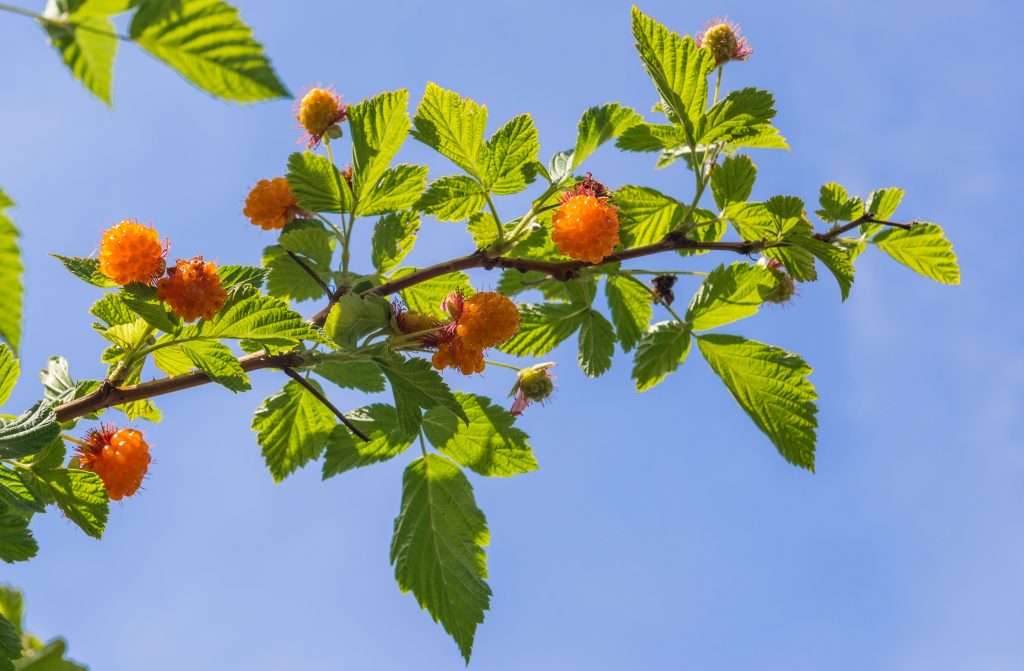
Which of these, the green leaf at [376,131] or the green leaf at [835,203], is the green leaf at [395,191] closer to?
the green leaf at [376,131]

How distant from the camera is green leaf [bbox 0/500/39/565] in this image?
6.91ft

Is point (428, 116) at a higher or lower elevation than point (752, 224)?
lower

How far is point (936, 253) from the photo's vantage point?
117 inches

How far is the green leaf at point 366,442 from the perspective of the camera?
2805 millimetres

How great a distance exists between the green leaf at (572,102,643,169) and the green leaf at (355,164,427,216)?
Result: 0.47 m

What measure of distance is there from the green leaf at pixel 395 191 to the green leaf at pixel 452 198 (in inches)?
1.4

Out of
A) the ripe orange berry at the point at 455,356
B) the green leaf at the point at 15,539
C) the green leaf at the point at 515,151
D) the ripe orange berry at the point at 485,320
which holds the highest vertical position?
the green leaf at the point at 515,151

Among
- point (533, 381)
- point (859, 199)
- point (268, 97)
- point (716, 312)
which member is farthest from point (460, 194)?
point (268, 97)

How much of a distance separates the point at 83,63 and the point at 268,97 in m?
0.24

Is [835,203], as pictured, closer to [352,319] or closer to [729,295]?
[729,295]

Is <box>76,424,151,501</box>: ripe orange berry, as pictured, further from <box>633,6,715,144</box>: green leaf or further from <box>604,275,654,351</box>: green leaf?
<box>633,6,715,144</box>: green leaf

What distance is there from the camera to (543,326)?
2996 millimetres

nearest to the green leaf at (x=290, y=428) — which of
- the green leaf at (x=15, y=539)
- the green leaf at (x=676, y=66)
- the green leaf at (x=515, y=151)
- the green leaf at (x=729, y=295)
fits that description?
the green leaf at (x=15, y=539)

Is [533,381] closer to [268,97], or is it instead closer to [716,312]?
[716,312]
